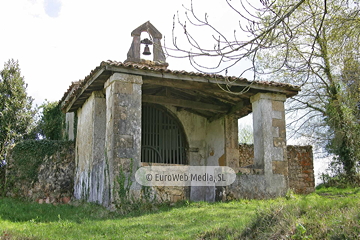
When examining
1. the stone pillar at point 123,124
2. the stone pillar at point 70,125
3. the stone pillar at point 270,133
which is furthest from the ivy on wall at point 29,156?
the stone pillar at point 270,133

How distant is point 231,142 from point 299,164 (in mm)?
4166

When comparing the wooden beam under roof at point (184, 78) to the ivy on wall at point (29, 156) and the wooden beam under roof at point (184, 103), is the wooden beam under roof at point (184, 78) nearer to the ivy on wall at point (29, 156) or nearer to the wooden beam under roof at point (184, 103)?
the wooden beam under roof at point (184, 103)

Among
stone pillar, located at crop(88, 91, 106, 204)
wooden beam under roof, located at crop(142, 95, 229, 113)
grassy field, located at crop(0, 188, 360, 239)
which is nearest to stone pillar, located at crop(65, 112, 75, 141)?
stone pillar, located at crop(88, 91, 106, 204)

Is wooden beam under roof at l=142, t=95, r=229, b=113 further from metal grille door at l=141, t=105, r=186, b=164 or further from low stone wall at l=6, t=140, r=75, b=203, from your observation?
low stone wall at l=6, t=140, r=75, b=203

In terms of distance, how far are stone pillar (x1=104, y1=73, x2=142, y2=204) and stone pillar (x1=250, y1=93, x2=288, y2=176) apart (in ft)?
10.6

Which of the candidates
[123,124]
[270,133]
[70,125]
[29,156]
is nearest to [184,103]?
[270,133]

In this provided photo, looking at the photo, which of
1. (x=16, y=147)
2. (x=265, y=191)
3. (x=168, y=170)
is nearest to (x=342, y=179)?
(x=265, y=191)

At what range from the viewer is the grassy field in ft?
16.5

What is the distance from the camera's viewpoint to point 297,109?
17641 mm

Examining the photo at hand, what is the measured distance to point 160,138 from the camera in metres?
12.0

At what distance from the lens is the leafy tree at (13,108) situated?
1780 cm

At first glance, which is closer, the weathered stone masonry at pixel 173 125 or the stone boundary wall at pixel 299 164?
the weathered stone masonry at pixel 173 125

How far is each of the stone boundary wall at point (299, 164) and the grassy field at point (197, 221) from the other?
19.8 feet

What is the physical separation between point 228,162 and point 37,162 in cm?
574
